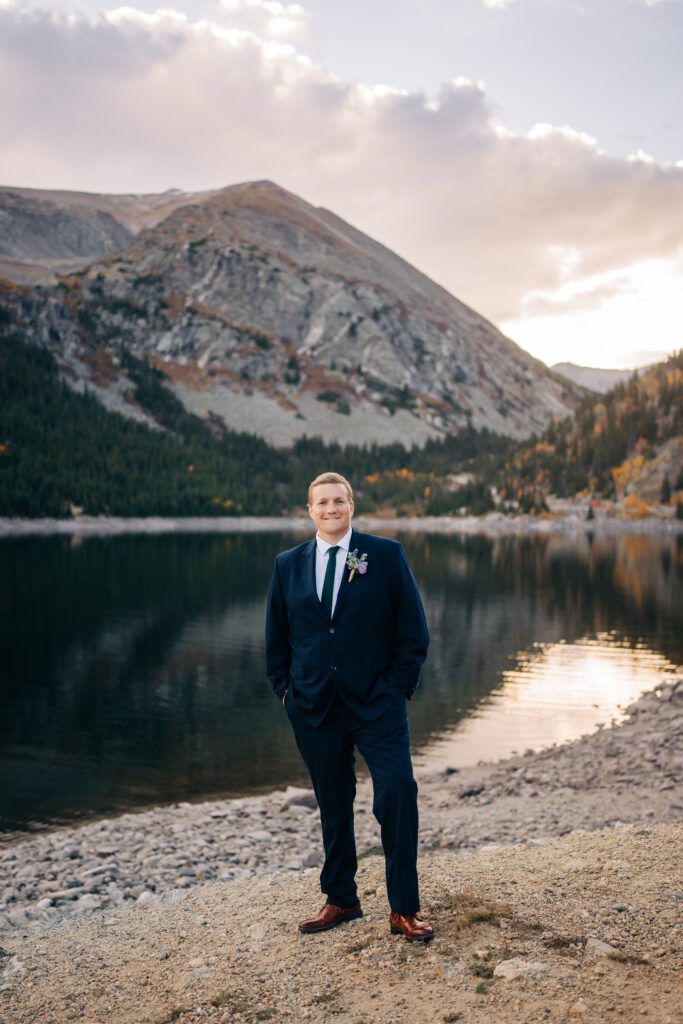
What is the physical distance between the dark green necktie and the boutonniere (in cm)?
15

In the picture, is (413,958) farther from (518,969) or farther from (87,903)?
(87,903)

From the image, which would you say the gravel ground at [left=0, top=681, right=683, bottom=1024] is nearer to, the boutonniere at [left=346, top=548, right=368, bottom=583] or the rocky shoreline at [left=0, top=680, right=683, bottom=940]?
the rocky shoreline at [left=0, top=680, right=683, bottom=940]

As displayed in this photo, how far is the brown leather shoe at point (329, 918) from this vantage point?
7137mm

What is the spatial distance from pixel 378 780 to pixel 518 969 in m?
1.66

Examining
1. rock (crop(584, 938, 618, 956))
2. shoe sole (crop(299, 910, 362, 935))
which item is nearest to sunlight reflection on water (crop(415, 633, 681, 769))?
shoe sole (crop(299, 910, 362, 935))

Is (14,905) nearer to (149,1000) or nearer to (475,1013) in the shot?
(149,1000)

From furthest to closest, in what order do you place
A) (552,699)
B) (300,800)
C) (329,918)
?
(552,699) → (300,800) → (329,918)

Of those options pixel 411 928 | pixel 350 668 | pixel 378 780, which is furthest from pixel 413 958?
pixel 350 668

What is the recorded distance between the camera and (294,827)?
14.9 meters

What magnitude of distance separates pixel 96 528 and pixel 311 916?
598 ft

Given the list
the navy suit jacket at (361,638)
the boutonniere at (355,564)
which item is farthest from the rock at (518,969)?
the boutonniere at (355,564)

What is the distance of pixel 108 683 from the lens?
32.4 meters

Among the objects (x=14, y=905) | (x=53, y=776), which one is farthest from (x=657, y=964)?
(x=53, y=776)

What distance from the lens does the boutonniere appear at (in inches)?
266
